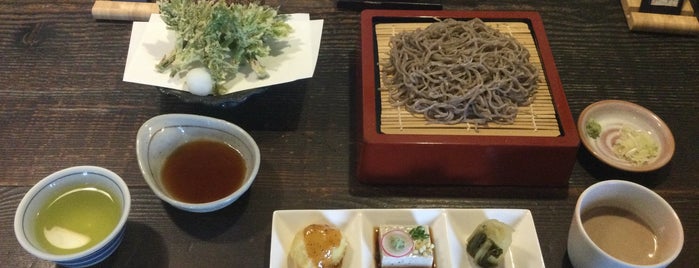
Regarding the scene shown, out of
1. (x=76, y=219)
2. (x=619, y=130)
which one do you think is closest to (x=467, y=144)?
(x=619, y=130)

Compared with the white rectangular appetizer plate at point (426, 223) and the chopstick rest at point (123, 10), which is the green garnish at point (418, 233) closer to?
the white rectangular appetizer plate at point (426, 223)

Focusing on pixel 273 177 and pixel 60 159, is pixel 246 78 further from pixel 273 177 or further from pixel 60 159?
pixel 60 159

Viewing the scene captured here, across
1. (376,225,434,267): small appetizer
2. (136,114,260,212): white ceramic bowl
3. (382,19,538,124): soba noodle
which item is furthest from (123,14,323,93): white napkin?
(376,225,434,267): small appetizer

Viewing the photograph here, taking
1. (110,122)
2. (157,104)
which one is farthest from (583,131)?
(110,122)

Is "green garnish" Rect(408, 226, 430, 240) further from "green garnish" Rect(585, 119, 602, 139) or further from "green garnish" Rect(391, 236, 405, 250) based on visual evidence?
"green garnish" Rect(585, 119, 602, 139)

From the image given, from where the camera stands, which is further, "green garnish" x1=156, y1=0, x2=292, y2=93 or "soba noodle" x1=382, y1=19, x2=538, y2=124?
"green garnish" x1=156, y1=0, x2=292, y2=93

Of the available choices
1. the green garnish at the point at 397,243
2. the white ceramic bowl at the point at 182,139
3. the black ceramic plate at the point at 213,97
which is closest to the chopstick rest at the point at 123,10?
the black ceramic plate at the point at 213,97
